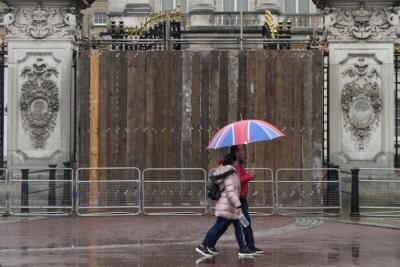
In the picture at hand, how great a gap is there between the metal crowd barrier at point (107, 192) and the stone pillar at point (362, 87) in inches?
172

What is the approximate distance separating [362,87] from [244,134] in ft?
22.3

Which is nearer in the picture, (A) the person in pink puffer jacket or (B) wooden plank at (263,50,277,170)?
(A) the person in pink puffer jacket

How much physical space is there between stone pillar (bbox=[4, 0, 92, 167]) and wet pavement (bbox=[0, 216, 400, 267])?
205 centimetres

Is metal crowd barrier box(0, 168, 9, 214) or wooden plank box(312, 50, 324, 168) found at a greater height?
wooden plank box(312, 50, 324, 168)

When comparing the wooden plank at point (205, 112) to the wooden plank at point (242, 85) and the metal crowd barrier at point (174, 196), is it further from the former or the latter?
the wooden plank at point (242, 85)

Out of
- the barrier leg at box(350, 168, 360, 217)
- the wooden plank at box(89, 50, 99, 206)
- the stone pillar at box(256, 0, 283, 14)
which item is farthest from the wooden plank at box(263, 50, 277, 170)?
the stone pillar at box(256, 0, 283, 14)

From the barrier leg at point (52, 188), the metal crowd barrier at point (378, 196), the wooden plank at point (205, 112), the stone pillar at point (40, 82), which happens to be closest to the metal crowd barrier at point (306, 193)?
the metal crowd barrier at point (378, 196)

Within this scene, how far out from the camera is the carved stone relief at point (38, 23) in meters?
17.2

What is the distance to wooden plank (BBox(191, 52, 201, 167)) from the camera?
16875mm

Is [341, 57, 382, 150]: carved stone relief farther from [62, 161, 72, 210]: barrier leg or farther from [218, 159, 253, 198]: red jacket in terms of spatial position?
[218, 159, 253, 198]: red jacket

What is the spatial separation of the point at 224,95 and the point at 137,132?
2015mm

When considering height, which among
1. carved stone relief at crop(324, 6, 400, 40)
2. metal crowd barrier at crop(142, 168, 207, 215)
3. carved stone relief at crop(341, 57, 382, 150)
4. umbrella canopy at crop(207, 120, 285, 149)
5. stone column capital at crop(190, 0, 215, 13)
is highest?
stone column capital at crop(190, 0, 215, 13)

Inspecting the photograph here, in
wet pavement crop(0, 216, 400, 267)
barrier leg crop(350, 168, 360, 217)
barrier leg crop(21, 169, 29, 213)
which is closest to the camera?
wet pavement crop(0, 216, 400, 267)

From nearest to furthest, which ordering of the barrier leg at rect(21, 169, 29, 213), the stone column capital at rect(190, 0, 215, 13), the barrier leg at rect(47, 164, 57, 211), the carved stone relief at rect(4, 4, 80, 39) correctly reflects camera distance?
the barrier leg at rect(21, 169, 29, 213)
the barrier leg at rect(47, 164, 57, 211)
the carved stone relief at rect(4, 4, 80, 39)
the stone column capital at rect(190, 0, 215, 13)
